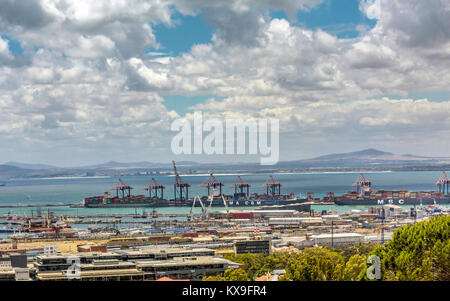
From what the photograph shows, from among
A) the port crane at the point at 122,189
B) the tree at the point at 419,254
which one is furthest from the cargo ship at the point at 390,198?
the tree at the point at 419,254

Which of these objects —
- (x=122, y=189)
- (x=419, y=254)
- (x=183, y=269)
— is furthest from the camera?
(x=122, y=189)

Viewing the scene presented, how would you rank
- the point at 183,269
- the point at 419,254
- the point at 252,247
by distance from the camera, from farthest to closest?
1. the point at 252,247
2. the point at 183,269
3. the point at 419,254

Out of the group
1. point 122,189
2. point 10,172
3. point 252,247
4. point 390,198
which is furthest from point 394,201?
point 10,172

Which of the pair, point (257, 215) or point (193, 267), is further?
point (257, 215)

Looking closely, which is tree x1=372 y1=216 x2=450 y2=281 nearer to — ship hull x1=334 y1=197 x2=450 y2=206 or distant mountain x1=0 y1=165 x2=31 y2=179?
ship hull x1=334 y1=197 x2=450 y2=206

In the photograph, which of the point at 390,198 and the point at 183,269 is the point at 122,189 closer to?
the point at 390,198

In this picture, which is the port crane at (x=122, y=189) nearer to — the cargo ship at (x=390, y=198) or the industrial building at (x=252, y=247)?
the cargo ship at (x=390, y=198)

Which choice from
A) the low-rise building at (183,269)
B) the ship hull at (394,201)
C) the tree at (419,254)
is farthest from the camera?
the ship hull at (394,201)
